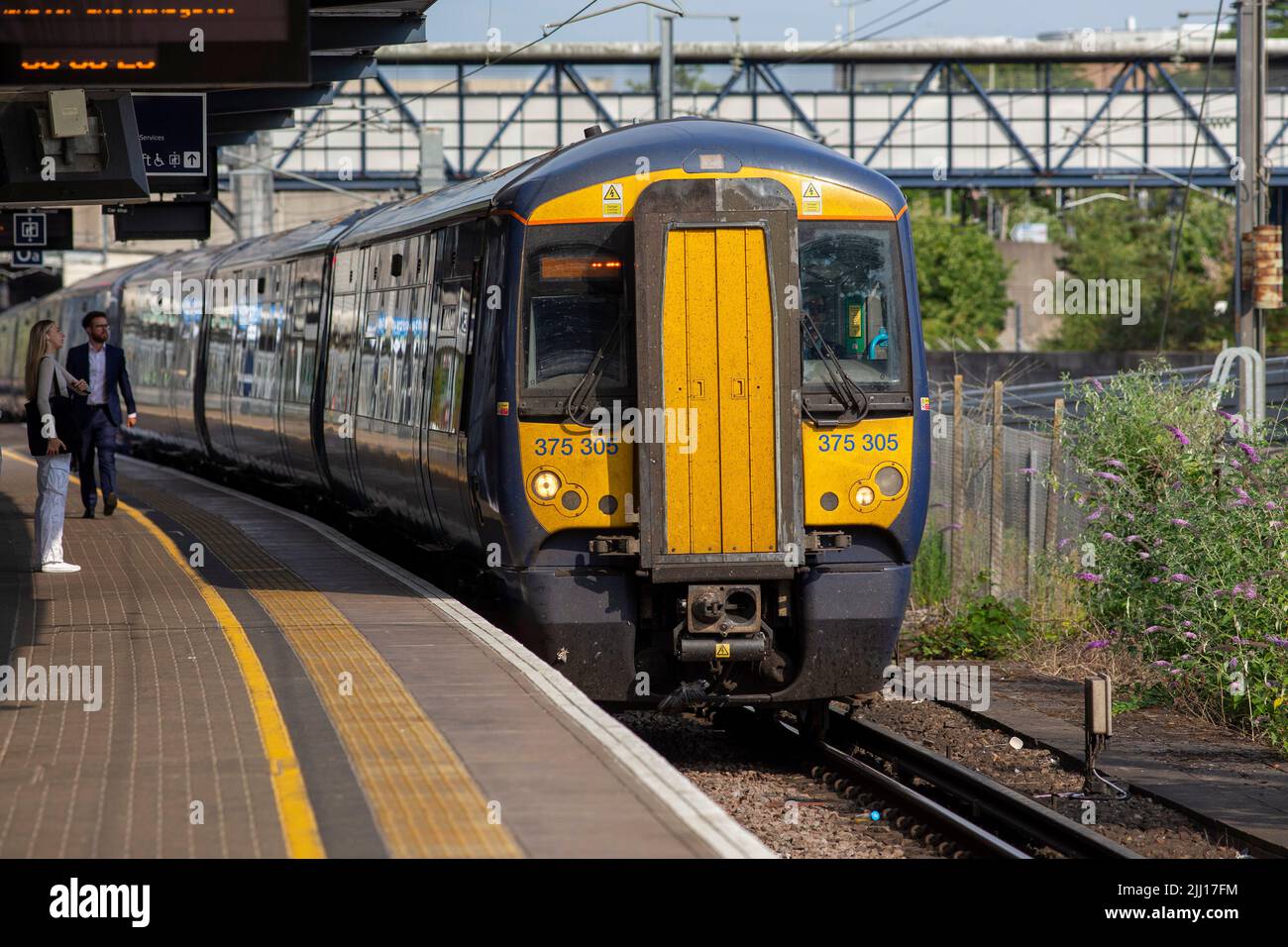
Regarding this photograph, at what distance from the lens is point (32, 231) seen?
24.6 m

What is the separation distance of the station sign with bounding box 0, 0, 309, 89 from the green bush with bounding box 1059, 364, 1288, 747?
637 cm

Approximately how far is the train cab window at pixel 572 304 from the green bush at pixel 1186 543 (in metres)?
4.12

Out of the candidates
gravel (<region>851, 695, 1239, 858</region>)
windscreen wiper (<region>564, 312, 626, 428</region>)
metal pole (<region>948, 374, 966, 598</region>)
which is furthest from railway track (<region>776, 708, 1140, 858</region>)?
metal pole (<region>948, 374, 966, 598</region>)

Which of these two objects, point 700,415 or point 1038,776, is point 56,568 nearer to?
point 700,415

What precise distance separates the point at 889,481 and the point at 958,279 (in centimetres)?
5686

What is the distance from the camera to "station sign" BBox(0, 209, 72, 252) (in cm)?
2450

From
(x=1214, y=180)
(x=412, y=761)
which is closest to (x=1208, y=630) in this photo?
(x=412, y=761)

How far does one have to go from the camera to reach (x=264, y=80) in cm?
1070

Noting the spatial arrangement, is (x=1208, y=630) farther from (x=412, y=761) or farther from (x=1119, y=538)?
(x=412, y=761)

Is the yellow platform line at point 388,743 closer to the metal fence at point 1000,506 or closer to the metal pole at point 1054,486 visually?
the metal pole at point 1054,486

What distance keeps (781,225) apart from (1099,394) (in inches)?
239

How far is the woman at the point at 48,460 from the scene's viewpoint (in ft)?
45.4

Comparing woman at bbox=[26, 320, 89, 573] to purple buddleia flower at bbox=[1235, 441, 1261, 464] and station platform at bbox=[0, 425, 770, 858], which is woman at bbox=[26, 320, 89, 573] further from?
purple buddleia flower at bbox=[1235, 441, 1261, 464]

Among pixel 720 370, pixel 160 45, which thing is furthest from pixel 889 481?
pixel 160 45
